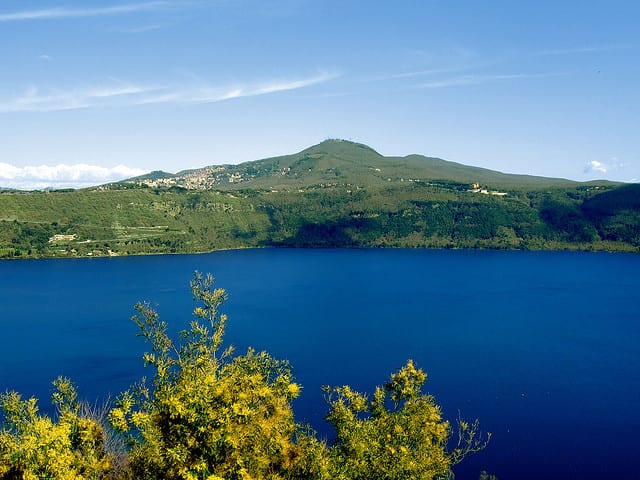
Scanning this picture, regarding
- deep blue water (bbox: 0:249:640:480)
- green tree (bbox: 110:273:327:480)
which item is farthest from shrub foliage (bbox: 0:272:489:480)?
deep blue water (bbox: 0:249:640:480)

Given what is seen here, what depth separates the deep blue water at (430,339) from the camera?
63000mm

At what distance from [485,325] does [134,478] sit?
101m

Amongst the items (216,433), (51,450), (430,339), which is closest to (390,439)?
(216,433)

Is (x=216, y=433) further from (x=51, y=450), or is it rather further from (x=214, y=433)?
(x=51, y=450)

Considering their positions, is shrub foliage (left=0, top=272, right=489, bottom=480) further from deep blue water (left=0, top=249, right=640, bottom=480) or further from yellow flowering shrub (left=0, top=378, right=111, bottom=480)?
deep blue water (left=0, top=249, right=640, bottom=480)

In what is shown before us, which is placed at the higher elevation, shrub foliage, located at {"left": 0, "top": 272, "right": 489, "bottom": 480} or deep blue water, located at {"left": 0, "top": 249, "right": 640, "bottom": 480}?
shrub foliage, located at {"left": 0, "top": 272, "right": 489, "bottom": 480}

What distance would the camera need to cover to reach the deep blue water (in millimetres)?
63000

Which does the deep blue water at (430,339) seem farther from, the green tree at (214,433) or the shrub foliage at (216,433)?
the green tree at (214,433)

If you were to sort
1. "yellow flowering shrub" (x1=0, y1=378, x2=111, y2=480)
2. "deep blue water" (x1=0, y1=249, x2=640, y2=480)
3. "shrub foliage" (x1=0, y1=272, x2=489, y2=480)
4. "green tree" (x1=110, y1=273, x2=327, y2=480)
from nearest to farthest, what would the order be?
"green tree" (x1=110, y1=273, x2=327, y2=480), "shrub foliage" (x1=0, y1=272, x2=489, y2=480), "yellow flowering shrub" (x1=0, y1=378, x2=111, y2=480), "deep blue water" (x1=0, y1=249, x2=640, y2=480)

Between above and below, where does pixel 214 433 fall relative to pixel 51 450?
above

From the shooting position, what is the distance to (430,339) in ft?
337

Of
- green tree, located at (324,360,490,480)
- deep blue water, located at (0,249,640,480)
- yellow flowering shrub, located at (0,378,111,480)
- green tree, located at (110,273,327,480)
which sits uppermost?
green tree, located at (110,273,327,480)

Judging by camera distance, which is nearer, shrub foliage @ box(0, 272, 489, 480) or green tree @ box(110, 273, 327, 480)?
green tree @ box(110, 273, 327, 480)

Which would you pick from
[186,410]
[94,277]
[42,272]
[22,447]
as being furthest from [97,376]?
[42,272]
